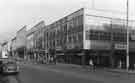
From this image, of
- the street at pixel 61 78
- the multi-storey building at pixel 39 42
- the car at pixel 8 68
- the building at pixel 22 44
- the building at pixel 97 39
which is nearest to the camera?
the street at pixel 61 78

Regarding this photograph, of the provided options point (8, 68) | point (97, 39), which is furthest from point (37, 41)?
point (8, 68)

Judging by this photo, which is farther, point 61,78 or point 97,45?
point 97,45

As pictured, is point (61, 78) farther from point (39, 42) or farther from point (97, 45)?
point (39, 42)

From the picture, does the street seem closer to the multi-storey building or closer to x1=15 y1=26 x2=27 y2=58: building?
the multi-storey building

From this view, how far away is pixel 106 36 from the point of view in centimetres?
4609

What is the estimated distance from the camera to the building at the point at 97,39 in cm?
4428

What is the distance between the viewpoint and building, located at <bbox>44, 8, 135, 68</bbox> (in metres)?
44.3

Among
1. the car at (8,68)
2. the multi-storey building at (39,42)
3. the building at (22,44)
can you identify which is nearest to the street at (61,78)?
the car at (8,68)

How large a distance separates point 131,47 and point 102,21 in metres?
9.54

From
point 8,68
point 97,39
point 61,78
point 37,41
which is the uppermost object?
point 97,39

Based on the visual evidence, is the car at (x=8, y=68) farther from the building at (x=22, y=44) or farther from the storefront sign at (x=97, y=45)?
the building at (x=22, y=44)

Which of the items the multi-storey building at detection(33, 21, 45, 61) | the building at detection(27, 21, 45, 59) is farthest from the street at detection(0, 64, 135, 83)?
the building at detection(27, 21, 45, 59)

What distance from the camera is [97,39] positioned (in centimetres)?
4503

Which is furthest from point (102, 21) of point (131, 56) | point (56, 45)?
point (56, 45)
